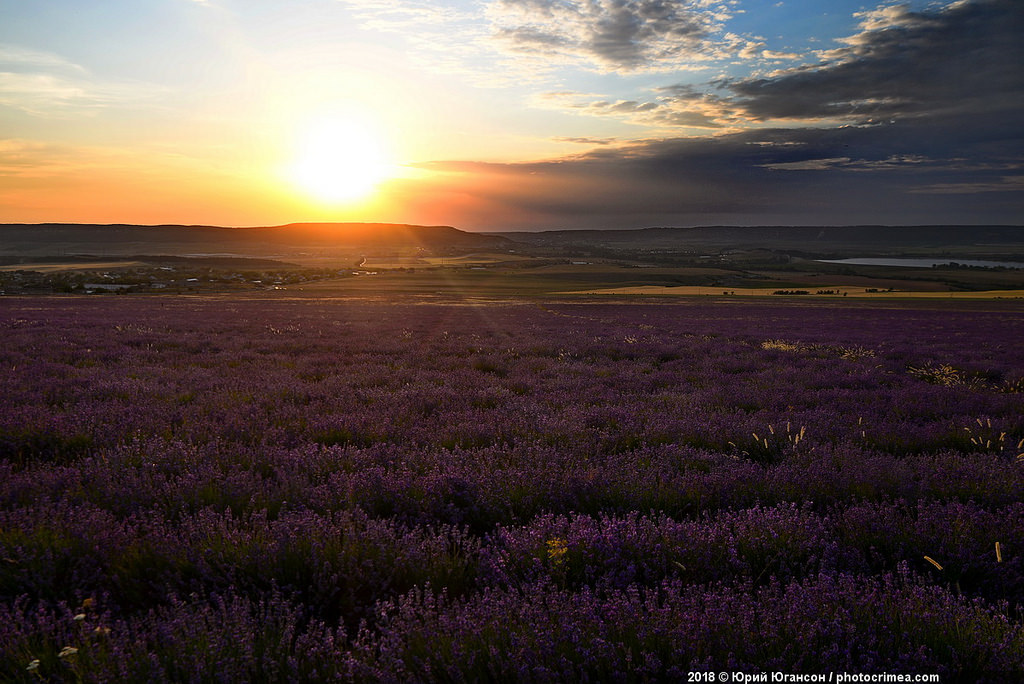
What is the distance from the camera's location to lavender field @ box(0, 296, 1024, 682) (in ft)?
6.67

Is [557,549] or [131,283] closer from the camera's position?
[557,549]

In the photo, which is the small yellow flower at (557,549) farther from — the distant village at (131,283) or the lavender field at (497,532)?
the distant village at (131,283)

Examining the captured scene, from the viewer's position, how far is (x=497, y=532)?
3316 mm

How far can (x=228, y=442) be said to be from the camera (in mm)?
4906

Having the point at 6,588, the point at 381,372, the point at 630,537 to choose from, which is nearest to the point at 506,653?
the point at 630,537

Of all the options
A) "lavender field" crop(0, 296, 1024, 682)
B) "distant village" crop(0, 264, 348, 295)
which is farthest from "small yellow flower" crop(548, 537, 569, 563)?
"distant village" crop(0, 264, 348, 295)

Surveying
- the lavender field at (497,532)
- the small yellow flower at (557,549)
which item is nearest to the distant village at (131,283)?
the lavender field at (497,532)

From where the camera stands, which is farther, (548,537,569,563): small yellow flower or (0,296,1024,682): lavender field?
(548,537,569,563): small yellow flower

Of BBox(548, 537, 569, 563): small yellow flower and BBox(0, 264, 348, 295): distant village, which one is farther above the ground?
BBox(0, 264, 348, 295): distant village

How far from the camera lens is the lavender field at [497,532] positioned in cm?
203

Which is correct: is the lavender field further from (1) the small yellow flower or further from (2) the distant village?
(2) the distant village

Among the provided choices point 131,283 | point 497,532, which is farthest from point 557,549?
point 131,283

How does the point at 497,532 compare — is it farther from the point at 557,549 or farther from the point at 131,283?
the point at 131,283

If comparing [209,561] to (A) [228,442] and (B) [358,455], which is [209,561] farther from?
(A) [228,442]
